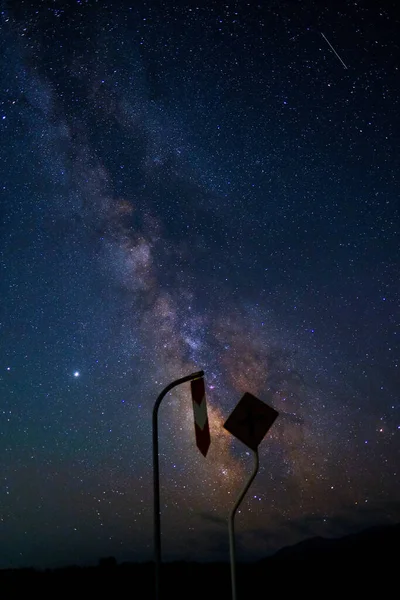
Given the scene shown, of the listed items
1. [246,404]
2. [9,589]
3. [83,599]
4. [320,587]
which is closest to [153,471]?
[246,404]

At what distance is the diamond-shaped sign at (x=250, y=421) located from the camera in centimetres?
454

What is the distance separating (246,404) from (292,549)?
203 m

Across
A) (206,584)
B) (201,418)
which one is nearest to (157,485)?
(201,418)

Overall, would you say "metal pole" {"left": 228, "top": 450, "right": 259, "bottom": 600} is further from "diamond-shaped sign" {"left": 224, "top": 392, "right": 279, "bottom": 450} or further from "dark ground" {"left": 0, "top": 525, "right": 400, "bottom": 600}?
"dark ground" {"left": 0, "top": 525, "right": 400, "bottom": 600}

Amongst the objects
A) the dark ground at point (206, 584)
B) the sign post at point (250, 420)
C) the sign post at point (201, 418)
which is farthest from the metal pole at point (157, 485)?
the dark ground at point (206, 584)

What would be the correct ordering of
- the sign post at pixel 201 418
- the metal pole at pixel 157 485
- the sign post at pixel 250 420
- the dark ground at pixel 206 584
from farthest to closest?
the dark ground at pixel 206 584, the metal pole at pixel 157 485, the sign post at pixel 201 418, the sign post at pixel 250 420

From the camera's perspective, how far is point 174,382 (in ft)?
22.6

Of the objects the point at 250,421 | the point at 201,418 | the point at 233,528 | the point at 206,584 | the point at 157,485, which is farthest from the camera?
the point at 206,584

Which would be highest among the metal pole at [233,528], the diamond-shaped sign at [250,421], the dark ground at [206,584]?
the diamond-shaped sign at [250,421]

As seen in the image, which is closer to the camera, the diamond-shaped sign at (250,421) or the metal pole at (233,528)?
the metal pole at (233,528)

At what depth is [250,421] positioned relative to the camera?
15.0 ft

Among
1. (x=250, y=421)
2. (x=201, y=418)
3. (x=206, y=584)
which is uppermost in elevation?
(x=201, y=418)

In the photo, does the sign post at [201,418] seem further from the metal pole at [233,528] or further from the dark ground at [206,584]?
the dark ground at [206,584]

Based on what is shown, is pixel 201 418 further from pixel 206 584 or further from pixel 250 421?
pixel 206 584
